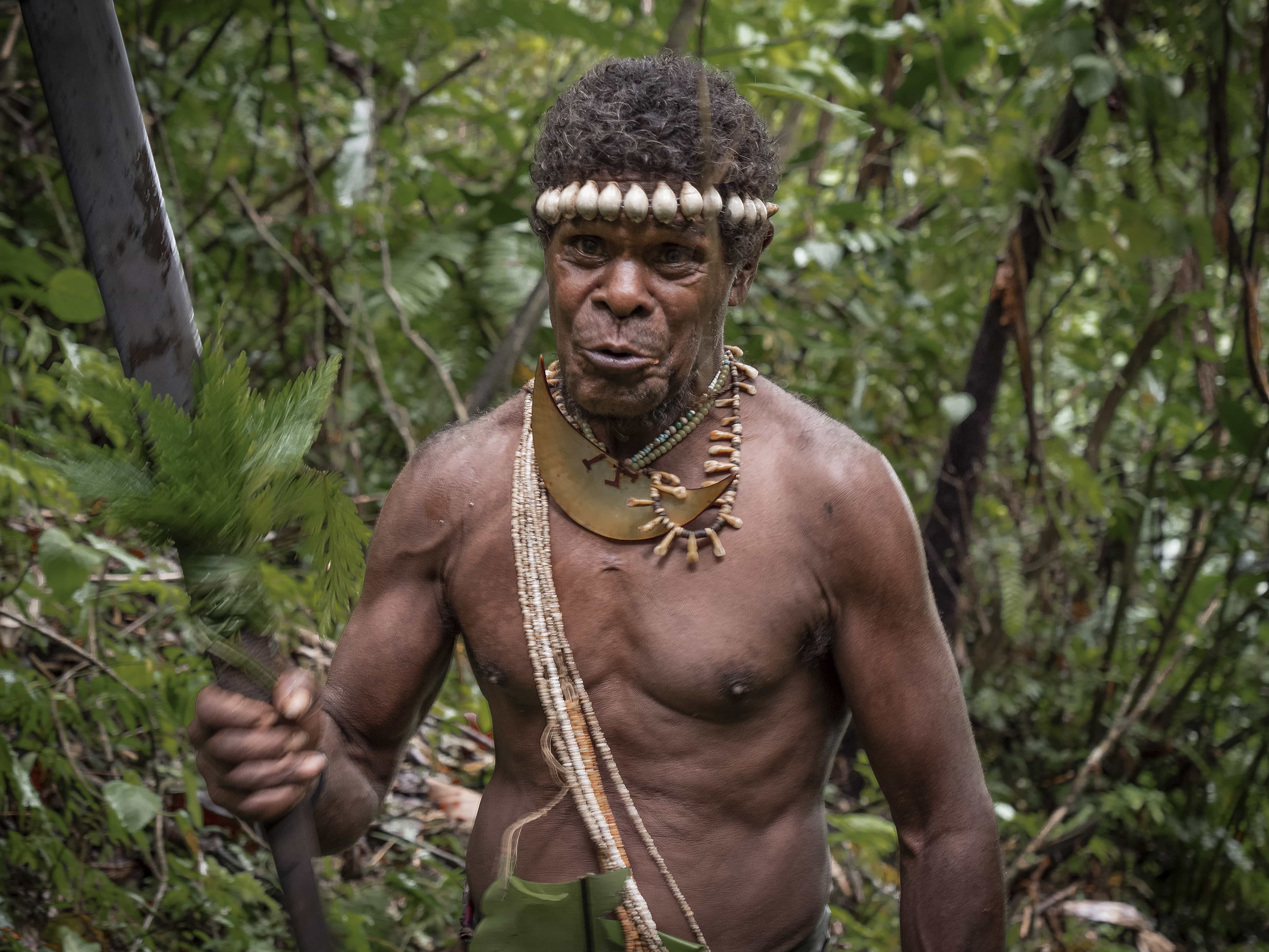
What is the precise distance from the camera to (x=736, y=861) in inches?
65.3

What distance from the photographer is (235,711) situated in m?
1.15

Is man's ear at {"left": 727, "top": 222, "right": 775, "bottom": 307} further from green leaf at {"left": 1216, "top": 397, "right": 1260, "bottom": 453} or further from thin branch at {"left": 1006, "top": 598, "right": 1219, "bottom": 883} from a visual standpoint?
thin branch at {"left": 1006, "top": 598, "right": 1219, "bottom": 883}

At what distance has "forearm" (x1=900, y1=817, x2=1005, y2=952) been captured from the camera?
5.37 feet

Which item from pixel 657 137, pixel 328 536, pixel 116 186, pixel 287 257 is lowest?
pixel 328 536

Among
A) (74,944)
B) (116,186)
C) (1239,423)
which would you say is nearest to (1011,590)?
(1239,423)

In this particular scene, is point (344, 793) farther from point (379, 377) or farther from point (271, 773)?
point (379, 377)

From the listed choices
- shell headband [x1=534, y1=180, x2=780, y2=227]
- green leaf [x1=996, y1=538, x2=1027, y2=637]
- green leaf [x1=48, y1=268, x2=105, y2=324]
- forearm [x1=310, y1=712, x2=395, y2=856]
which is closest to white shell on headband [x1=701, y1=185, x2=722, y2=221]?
shell headband [x1=534, y1=180, x2=780, y2=227]

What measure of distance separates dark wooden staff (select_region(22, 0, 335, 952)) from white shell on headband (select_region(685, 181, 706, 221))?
704mm

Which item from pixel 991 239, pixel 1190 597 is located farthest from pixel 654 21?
pixel 1190 597

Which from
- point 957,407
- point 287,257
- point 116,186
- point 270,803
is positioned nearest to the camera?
point 116,186

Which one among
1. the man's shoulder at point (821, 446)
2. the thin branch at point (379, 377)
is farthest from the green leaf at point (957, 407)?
the man's shoulder at point (821, 446)

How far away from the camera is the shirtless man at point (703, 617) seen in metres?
1.58

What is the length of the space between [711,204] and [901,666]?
0.73 m

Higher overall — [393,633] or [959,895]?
[393,633]
